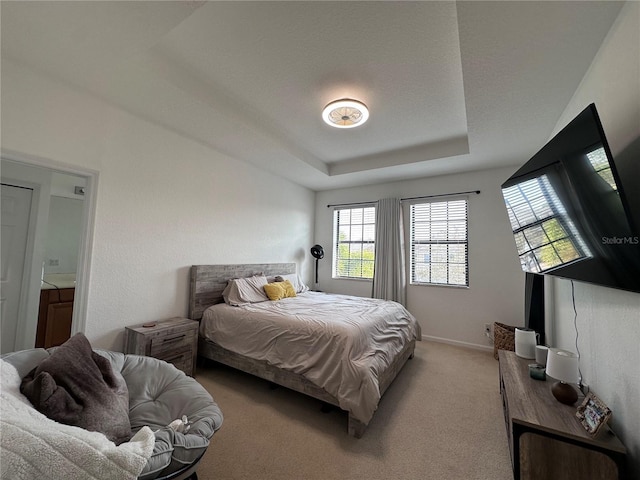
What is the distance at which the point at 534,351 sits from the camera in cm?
219

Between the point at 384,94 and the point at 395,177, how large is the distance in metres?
2.06

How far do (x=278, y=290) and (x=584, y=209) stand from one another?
3.05 meters

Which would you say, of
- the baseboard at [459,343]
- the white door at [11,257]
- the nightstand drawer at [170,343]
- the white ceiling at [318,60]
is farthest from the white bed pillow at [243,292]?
the baseboard at [459,343]

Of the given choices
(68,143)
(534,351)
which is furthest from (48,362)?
(534,351)

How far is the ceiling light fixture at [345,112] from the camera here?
7.87 feet

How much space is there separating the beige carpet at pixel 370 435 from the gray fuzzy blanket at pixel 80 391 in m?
0.69

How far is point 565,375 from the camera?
5.03 feet

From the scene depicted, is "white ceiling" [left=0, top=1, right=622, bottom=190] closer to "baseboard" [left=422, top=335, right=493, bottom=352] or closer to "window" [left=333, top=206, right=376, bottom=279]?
"window" [left=333, top=206, right=376, bottom=279]

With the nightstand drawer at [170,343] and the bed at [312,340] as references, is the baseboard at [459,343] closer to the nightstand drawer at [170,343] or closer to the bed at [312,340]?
the bed at [312,340]

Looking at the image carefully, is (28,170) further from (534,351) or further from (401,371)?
(534,351)

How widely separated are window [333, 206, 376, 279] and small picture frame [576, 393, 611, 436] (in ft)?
11.3

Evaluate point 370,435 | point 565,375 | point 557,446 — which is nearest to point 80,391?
point 370,435

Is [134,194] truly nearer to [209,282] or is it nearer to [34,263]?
[34,263]

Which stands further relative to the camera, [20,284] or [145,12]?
[20,284]
